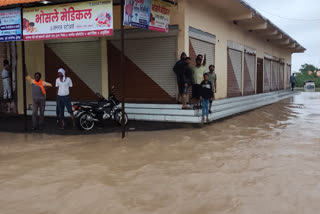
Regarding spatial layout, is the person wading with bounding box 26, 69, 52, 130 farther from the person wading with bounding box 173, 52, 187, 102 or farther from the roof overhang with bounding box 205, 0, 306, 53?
the roof overhang with bounding box 205, 0, 306, 53

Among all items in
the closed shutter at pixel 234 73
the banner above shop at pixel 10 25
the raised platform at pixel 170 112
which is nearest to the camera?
the banner above shop at pixel 10 25

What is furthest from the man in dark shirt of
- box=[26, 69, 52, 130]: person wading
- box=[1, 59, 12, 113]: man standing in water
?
box=[1, 59, 12, 113]: man standing in water

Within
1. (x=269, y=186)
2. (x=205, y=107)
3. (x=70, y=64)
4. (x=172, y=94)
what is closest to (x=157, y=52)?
(x=172, y=94)

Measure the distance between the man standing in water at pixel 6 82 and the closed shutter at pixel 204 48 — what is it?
23.4ft

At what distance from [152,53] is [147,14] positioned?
2.81 metres

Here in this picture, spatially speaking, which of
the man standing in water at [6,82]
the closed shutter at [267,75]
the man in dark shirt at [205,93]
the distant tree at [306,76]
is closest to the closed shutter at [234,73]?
the man in dark shirt at [205,93]

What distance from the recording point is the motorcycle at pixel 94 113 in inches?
384

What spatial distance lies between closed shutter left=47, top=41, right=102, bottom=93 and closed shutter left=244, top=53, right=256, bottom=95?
883 cm

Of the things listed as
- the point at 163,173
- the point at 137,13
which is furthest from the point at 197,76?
the point at 163,173

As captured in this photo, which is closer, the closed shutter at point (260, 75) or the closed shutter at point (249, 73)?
the closed shutter at point (249, 73)

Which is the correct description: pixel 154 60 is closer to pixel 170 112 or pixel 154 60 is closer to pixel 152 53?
pixel 152 53

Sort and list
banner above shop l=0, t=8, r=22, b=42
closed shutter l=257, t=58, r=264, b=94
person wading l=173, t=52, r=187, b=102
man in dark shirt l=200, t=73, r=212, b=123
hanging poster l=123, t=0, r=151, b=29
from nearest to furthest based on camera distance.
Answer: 1. hanging poster l=123, t=0, r=151, b=29
2. banner above shop l=0, t=8, r=22, b=42
3. man in dark shirt l=200, t=73, r=212, b=123
4. person wading l=173, t=52, r=187, b=102
5. closed shutter l=257, t=58, r=264, b=94

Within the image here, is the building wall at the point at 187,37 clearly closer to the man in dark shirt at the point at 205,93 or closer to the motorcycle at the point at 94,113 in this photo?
the man in dark shirt at the point at 205,93

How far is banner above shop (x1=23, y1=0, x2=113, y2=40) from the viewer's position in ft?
27.0
